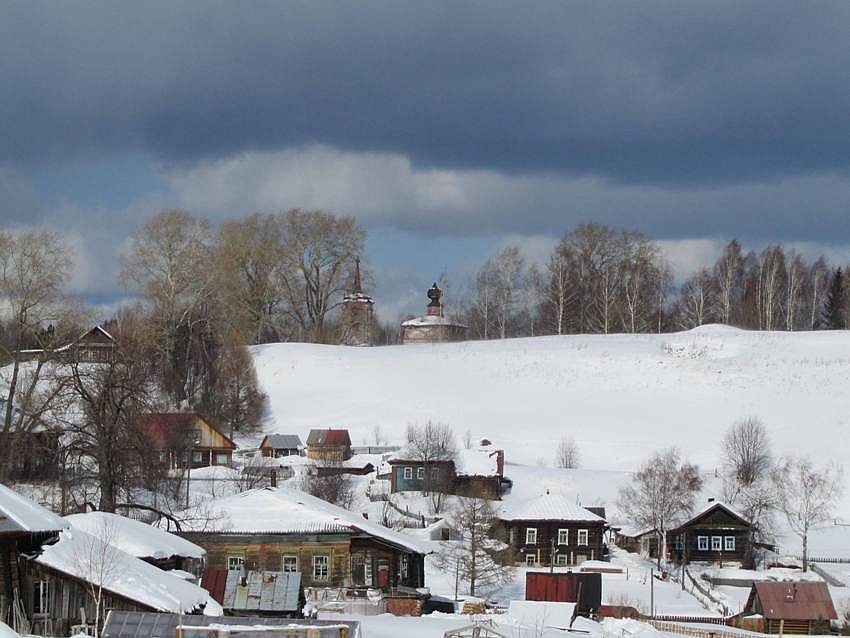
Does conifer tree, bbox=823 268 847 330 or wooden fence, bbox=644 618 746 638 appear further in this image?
conifer tree, bbox=823 268 847 330

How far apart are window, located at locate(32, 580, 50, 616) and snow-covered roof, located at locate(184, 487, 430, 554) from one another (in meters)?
13.3

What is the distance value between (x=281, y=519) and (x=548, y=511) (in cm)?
1779

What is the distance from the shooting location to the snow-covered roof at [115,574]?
19266mm

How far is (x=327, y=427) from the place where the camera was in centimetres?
6694

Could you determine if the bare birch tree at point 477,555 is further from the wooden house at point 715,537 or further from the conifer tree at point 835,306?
the conifer tree at point 835,306

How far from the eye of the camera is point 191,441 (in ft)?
190

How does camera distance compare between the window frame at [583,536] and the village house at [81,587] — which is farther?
the window frame at [583,536]

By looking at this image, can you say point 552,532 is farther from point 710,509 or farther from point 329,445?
point 329,445

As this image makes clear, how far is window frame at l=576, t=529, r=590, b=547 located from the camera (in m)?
48.0

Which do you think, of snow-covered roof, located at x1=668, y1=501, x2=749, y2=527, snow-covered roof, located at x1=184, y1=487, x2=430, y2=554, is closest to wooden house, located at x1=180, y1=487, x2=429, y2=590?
snow-covered roof, located at x1=184, y1=487, x2=430, y2=554

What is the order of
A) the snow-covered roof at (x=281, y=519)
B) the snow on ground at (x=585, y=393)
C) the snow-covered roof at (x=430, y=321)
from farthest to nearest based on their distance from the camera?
the snow-covered roof at (x=430, y=321)
the snow on ground at (x=585, y=393)
the snow-covered roof at (x=281, y=519)

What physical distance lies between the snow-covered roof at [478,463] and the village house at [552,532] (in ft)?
15.7

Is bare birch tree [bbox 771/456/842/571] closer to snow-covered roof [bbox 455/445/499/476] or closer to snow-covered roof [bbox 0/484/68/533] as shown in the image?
snow-covered roof [bbox 455/445/499/476]

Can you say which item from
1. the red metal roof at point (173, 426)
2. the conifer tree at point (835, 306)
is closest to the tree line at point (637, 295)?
the conifer tree at point (835, 306)
